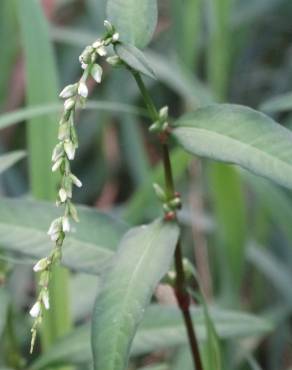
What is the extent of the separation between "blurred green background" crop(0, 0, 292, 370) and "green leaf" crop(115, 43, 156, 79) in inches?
9.9

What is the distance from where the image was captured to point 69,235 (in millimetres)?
922

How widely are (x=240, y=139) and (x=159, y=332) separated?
0.37m

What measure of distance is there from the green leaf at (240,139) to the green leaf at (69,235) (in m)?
0.15

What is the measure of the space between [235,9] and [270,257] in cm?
64

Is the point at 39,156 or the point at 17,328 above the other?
the point at 39,156

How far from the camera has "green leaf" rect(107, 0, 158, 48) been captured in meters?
0.81

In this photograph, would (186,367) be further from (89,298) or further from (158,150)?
(158,150)

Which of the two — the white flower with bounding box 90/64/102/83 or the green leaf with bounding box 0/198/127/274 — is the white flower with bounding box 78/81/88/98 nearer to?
the white flower with bounding box 90/64/102/83

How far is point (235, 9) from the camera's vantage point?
81.6 inches

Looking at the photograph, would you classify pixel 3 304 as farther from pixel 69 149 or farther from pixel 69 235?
→ pixel 69 149

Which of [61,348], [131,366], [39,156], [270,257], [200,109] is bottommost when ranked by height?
[131,366]

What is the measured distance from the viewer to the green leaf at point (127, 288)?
713 mm

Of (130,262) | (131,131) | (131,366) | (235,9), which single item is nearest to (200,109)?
(130,262)

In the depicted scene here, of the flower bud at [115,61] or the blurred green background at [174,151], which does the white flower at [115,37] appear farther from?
the blurred green background at [174,151]
